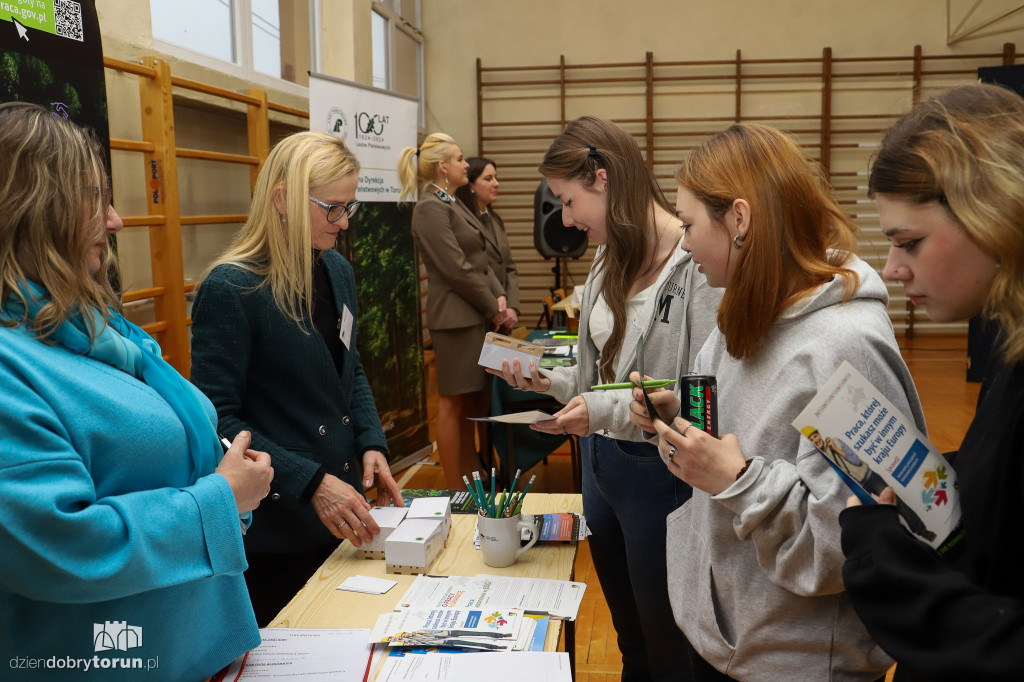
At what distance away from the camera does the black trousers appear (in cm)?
182

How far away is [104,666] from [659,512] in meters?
1.13

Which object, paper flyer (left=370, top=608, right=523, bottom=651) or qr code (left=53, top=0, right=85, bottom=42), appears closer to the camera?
paper flyer (left=370, top=608, right=523, bottom=651)

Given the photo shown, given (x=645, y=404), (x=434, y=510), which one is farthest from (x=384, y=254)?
(x=645, y=404)

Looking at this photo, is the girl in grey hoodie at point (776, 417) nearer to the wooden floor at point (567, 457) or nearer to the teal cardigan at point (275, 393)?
the teal cardigan at point (275, 393)

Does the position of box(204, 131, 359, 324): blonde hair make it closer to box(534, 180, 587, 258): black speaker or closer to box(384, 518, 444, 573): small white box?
box(384, 518, 444, 573): small white box

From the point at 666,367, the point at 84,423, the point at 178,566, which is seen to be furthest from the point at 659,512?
the point at 84,423

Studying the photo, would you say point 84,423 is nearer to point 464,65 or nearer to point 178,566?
point 178,566

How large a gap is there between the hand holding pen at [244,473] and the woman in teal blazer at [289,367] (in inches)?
18.4

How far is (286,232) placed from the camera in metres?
1.82

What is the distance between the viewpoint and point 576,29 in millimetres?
8461

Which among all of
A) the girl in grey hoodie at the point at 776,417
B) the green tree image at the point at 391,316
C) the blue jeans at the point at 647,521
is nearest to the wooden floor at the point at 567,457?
the green tree image at the point at 391,316

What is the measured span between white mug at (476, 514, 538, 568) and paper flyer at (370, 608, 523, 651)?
0.21m

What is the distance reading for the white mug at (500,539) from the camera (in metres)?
1.62

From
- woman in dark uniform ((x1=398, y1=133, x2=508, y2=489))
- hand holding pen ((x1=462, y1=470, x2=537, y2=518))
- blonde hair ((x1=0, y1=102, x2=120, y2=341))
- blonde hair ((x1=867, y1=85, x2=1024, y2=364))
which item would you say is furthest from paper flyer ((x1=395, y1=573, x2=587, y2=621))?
woman in dark uniform ((x1=398, y1=133, x2=508, y2=489))
